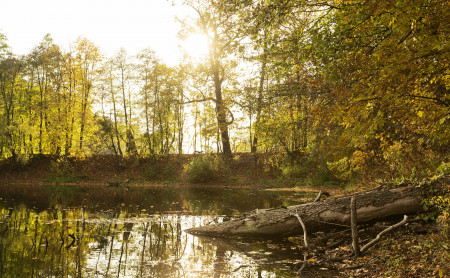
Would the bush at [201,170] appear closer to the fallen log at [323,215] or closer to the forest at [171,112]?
the forest at [171,112]

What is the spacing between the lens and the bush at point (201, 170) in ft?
88.4

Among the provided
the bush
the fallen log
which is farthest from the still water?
the bush

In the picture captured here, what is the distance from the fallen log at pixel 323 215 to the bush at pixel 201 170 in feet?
57.7

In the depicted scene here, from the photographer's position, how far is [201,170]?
26906 mm

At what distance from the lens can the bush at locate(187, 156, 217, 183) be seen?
2694 centimetres

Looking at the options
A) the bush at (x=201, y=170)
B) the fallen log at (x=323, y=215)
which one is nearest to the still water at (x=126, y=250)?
the fallen log at (x=323, y=215)

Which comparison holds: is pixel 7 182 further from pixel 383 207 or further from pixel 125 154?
pixel 383 207

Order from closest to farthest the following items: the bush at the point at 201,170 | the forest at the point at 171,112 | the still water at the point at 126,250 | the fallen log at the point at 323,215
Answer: the still water at the point at 126,250 → the fallen log at the point at 323,215 → the forest at the point at 171,112 → the bush at the point at 201,170

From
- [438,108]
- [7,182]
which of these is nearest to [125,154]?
[7,182]

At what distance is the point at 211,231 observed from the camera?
9.12 metres

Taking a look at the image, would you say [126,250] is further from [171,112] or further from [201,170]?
[171,112]

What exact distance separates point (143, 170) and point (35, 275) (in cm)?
2667

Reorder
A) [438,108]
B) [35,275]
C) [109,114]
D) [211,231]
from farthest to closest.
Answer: [109,114] → [211,231] → [438,108] → [35,275]

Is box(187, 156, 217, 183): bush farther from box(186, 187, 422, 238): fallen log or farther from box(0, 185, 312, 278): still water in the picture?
box(186, 187, 422, 238): fallen log
